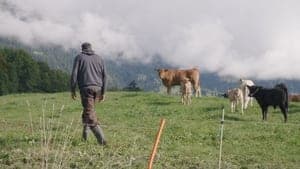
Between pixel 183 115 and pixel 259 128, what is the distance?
18.8 ft

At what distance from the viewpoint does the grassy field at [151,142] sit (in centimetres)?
1391

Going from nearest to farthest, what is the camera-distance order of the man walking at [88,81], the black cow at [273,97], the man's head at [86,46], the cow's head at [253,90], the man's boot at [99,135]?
1. the man's boot at [99,135]
2. the man walking at [88,81]
3. the man's head at [86,46]
4. the black cow at [273,97]
5. the cow's head at [253,90]

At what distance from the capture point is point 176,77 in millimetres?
40688

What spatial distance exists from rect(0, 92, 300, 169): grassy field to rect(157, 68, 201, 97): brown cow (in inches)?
477

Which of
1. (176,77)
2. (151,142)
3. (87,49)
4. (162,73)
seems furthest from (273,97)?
(162,73)

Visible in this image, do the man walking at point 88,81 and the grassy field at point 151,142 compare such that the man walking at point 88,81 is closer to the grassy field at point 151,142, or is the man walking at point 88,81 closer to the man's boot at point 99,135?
the man's boot at point 99,135


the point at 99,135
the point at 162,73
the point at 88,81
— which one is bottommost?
the point at 99,135

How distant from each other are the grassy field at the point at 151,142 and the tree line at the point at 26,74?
7779cm

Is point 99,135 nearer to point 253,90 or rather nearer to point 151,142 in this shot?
point 151,142

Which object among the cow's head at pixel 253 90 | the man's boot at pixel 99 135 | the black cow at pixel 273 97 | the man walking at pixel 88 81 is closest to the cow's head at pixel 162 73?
the cow's head at pixel 253 90

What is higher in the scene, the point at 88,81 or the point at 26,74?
the point at 26,74

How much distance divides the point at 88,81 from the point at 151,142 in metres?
2.64

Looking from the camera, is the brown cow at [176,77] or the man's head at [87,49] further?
the brown cow at [176,77]

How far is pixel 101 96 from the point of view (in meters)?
16.5
